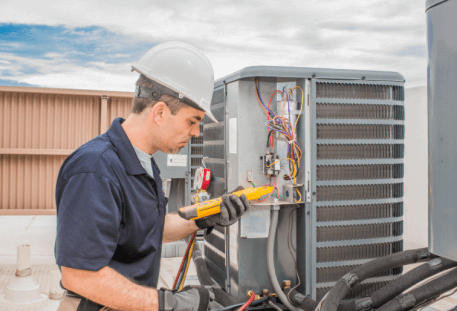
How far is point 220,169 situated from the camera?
2387mm

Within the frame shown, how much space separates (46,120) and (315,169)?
580 cm

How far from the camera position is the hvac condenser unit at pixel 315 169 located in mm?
2154

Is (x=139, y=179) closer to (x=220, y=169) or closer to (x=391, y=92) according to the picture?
(x=220, y=169)

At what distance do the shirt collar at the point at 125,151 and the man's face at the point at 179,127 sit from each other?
0.13m

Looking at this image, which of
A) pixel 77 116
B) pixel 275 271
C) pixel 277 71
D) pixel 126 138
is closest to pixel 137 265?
pixel 126 138

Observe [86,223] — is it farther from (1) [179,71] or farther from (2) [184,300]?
(1) [179,71]

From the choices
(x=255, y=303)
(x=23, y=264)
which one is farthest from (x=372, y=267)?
(x=23, y=264)

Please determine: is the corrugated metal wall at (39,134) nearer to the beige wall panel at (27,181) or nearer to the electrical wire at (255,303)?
the beige wall panel at (27,181)

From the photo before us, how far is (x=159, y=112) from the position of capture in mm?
1415

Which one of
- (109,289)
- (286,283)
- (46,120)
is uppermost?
(46,120)

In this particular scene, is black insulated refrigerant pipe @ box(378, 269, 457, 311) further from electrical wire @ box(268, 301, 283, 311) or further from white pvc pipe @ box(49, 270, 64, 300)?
white pvc pipe @ box(49, 270, 64, 300)

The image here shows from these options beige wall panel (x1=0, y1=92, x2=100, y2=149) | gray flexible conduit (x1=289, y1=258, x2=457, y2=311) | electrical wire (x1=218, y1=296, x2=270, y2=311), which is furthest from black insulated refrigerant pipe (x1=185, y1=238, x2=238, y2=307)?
beige wall panel (x1=0, y1=92, x2=100, y2=149)

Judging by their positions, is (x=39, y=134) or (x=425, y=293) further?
(x=39, y=134)

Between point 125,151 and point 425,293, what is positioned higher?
point 125,151
